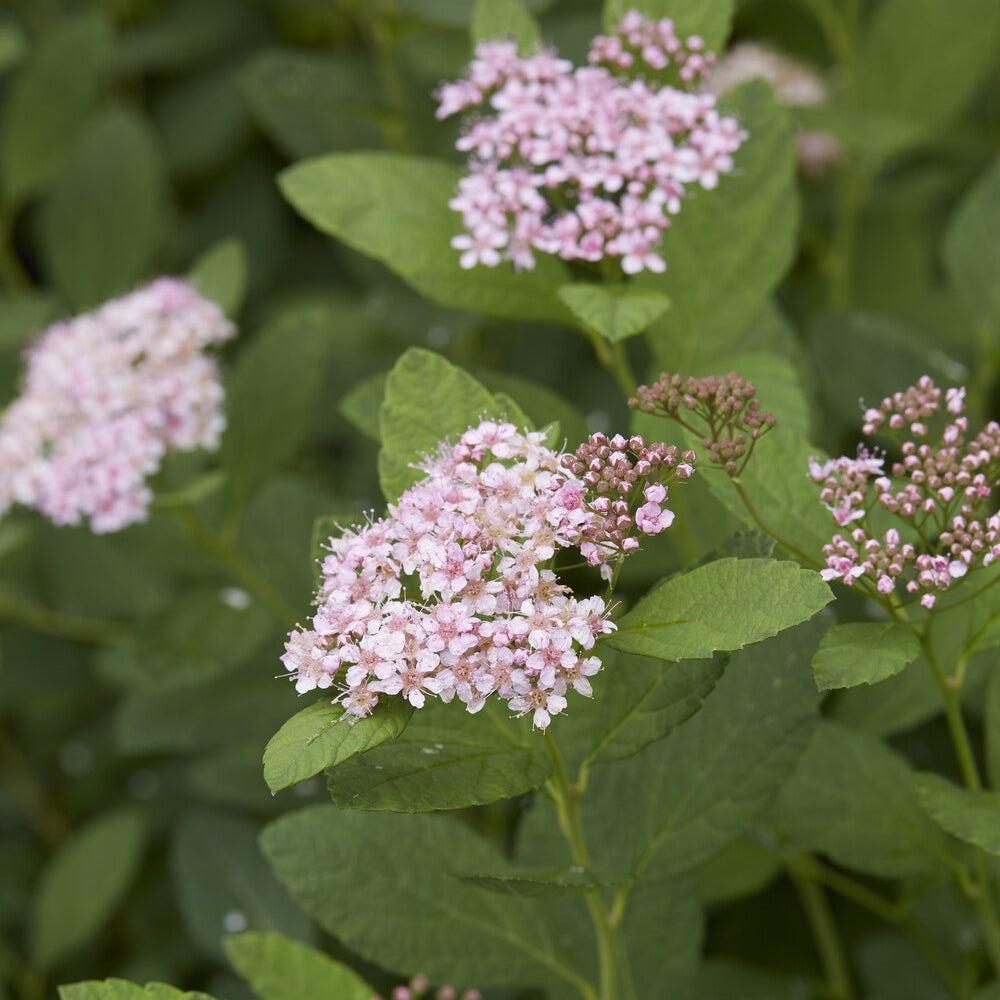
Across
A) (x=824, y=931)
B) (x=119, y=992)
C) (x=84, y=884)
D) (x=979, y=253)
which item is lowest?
(x=84, y=884)

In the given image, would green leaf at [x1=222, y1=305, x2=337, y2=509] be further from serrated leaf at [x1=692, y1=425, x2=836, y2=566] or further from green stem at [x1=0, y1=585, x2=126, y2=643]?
serrated leaf at [x1=692, y1=425, x2=836, y2=566]

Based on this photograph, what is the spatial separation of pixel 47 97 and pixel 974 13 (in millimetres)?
2117

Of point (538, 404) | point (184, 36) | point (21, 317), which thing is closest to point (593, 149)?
point (538, 404)

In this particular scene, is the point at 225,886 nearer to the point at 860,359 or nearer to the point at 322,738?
the point at 322,738

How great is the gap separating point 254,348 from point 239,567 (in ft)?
1.33

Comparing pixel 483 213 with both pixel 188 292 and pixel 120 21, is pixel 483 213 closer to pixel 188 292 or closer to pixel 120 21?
pixel 188 292

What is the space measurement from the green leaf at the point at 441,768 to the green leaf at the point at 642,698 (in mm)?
80

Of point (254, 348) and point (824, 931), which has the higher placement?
point (254, 348)

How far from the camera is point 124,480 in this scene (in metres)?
1.86

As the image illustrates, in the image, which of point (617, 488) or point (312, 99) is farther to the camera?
point (312, 99)

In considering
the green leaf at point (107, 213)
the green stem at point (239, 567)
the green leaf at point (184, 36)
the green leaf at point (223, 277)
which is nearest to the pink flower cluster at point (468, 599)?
the green stem at point (239, 567)

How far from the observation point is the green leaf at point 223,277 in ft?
6.97

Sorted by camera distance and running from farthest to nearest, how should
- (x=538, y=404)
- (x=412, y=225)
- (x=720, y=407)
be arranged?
1. (x=538, y=404)
2. (x=412, y=225)
3. (x=720, y=407)

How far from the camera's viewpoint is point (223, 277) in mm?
2146
